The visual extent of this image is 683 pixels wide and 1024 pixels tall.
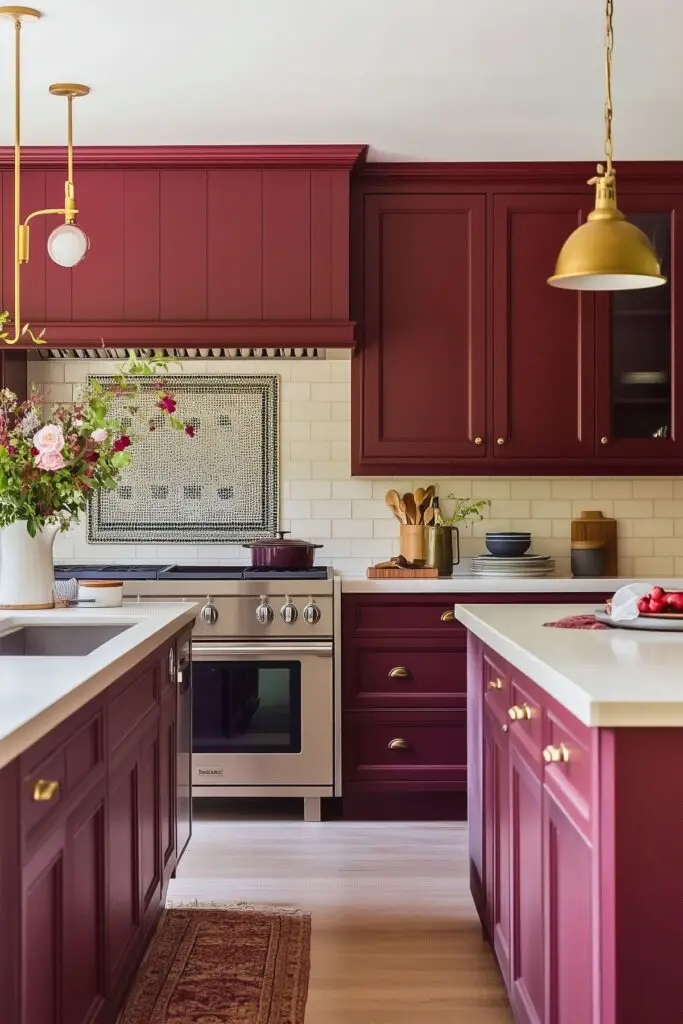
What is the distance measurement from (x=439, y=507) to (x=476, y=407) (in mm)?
508

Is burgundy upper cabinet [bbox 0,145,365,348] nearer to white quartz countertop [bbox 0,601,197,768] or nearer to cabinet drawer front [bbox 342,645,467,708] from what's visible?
cabinet drawer front [bbox 342,645,467,708]

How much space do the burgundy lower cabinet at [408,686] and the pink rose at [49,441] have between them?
1727 millimetres

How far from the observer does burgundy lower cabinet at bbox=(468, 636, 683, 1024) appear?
1519 millimetres

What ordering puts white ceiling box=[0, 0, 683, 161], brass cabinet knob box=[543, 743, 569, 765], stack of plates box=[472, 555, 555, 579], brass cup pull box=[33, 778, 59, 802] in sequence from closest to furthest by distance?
1. brass cup pull box=[33, 778, 59, 802]
2. brass cabinet knob box=[543, 743, 569, 765]
3. white ceiling box=[0, 0, 683, 161]
4. stack of plates box=[472, 555, 555, 579]

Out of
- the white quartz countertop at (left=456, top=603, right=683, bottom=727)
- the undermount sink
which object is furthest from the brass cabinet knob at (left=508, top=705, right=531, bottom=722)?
the undermount sink

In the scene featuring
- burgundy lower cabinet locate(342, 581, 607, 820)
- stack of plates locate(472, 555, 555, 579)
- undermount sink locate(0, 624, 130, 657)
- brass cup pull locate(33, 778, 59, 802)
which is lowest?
burgundy lower cabinet locate(342, 581, 607, 820)

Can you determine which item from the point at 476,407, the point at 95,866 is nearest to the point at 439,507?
the point at 476,407

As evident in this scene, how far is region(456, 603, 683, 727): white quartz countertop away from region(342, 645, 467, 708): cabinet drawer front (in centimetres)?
146

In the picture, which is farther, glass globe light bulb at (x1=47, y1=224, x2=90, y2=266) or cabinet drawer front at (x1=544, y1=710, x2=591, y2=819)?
glass globe light bulb at (x1=47, y1=224, x2=90, y2=266)

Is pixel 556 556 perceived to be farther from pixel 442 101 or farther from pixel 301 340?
pixel 442 101

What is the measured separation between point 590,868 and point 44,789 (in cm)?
84

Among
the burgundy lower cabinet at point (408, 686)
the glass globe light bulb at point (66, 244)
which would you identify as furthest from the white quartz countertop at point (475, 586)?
the glass globe light bulb at point (66, 244)

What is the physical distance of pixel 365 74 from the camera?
364 centimetres

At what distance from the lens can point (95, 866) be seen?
212 cm
